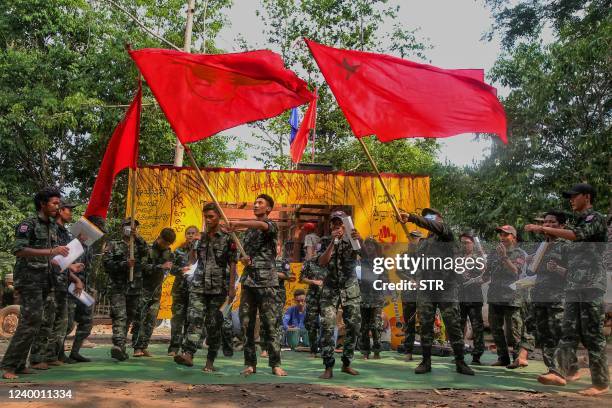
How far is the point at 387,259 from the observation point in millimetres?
12641

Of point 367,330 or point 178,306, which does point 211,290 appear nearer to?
point 178,306

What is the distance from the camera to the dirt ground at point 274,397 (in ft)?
18.9

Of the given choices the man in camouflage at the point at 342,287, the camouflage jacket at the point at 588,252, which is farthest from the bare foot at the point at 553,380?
the man in camouflage at the point at 342,287

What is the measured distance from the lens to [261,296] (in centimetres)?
770

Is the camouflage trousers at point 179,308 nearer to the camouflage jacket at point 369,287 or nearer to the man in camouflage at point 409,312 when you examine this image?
the camouflage jacket at point 369,287

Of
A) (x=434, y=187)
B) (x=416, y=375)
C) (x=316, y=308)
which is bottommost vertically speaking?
(x=416, y=375)

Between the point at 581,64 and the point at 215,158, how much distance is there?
568 inches

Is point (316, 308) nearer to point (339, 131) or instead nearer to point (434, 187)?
point (434, 187)

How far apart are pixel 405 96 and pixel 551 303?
10.6 ft

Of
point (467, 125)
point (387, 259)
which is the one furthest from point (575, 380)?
point (387, 259)

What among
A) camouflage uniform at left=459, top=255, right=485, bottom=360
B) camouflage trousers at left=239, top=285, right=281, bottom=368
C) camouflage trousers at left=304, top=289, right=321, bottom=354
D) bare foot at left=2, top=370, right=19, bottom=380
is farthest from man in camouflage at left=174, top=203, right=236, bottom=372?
camouflage uniform at left=459, top=255, right=485, bottom=360

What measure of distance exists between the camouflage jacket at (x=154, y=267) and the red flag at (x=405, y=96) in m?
3.95

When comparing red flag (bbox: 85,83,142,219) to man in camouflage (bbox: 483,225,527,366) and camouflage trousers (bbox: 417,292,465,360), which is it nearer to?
camouflage trousers (bbox: 417,292,465,360)

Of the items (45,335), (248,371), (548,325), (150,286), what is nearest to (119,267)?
(150,286)
